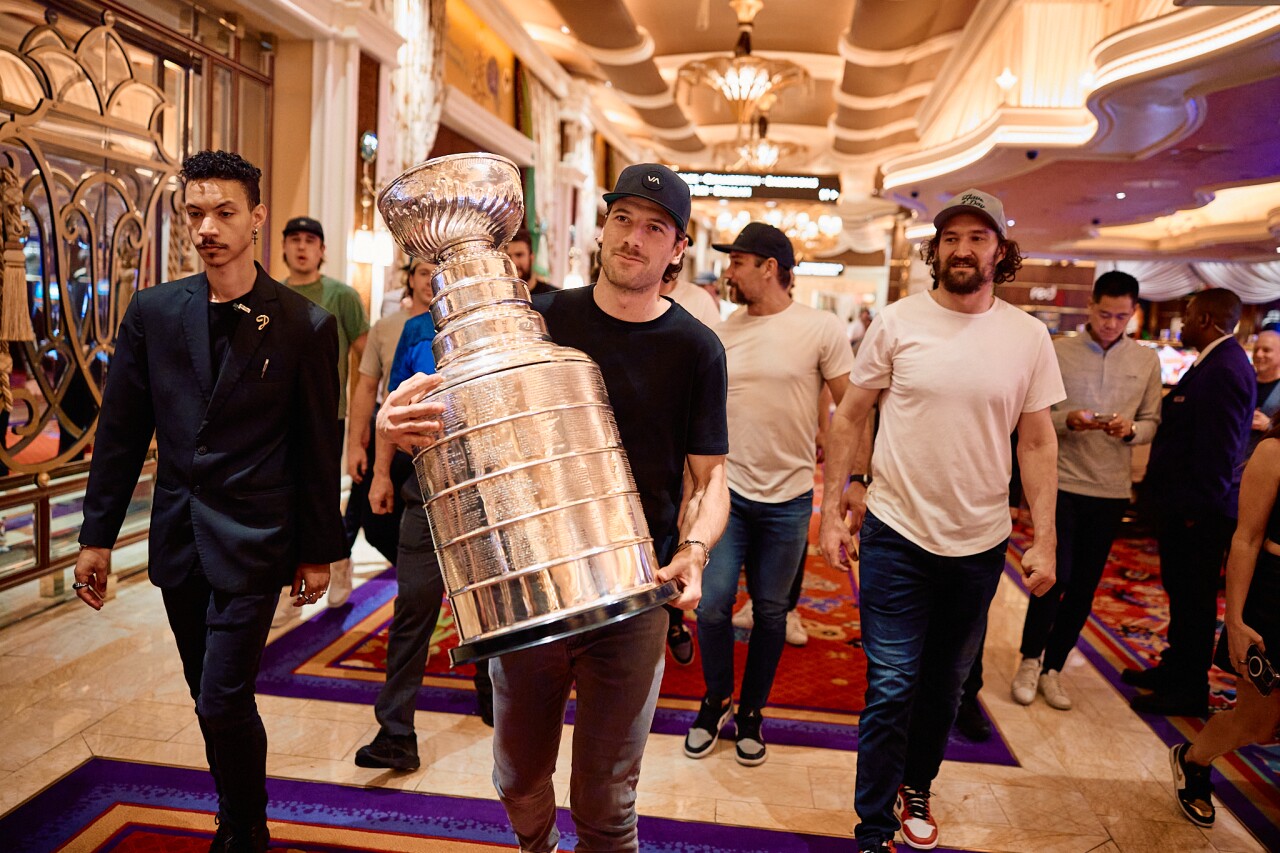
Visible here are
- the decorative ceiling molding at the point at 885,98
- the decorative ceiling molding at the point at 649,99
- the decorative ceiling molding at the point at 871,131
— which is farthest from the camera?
the decorative ceiling molding at the point at 871,131

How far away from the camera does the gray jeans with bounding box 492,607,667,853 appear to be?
5.72ft

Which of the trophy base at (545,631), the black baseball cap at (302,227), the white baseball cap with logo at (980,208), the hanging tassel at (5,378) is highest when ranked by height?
the black baseball cap at (302,227)

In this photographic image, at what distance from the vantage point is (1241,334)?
18844 millimetres

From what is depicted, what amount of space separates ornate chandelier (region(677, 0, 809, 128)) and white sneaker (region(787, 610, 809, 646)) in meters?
7.05

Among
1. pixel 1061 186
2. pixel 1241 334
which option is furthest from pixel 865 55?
pixel 1241 334

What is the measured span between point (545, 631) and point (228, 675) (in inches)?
44.0

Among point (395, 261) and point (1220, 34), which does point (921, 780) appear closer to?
point (1220, 34)

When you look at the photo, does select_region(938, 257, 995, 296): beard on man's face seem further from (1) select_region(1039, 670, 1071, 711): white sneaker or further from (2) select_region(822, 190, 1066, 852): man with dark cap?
(1) select_region(1039, 670, 1071, 711): white sneaker

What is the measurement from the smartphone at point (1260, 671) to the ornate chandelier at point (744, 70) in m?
8.24

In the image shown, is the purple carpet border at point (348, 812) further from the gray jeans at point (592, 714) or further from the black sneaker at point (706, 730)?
the gray jeans at point (592, 714)

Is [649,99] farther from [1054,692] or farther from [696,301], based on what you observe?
[1054,692]

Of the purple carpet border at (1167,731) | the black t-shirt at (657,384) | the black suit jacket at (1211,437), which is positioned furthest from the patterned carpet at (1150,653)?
the black t-shirt at (657,384)

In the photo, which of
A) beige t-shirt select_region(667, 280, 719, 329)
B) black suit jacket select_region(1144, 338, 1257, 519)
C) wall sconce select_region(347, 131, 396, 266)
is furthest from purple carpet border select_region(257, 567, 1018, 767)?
wall sconce select_region(347, 131, 396, 266)

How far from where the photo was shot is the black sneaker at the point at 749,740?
300 cm
